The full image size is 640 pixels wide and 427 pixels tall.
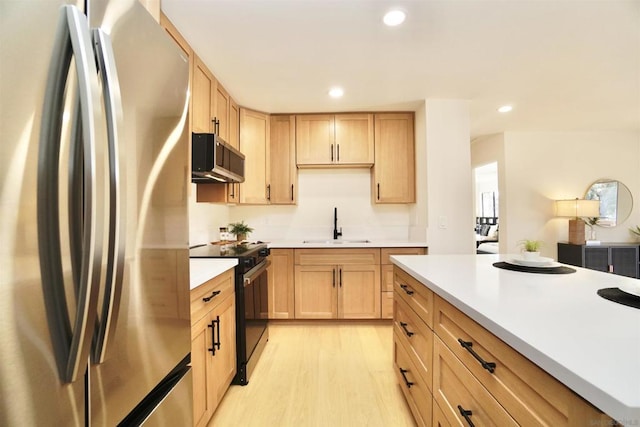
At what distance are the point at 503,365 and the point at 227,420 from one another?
1.58m

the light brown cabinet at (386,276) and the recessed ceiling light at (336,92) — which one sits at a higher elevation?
the recessed ceiling light at (336,92)

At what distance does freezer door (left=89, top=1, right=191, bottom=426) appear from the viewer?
624 millimetres

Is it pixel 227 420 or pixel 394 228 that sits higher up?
pixel 394 228

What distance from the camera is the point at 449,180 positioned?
9.50 ft

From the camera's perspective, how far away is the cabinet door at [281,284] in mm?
2953

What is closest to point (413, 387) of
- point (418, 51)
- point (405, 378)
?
point (405, 378)

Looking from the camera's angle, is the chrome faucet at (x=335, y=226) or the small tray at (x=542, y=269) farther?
the chrome faucet at (x=335, y=226)

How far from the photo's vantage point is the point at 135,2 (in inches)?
28.1

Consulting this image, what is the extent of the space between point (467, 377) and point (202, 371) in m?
1.22

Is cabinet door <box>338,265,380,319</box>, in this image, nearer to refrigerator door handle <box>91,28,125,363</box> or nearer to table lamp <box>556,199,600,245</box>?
refrigerator door handle <box>91,28,125,363</box>

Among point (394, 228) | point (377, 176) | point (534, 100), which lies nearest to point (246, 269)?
point (377, 176)

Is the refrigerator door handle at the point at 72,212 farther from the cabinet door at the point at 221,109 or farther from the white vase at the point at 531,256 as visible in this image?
the cabinet door at the point at 221,109

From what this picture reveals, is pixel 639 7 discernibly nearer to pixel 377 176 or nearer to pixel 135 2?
pixel 377 176

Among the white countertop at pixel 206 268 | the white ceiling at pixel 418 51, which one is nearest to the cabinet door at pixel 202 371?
the white countertop at pixel 206 268
